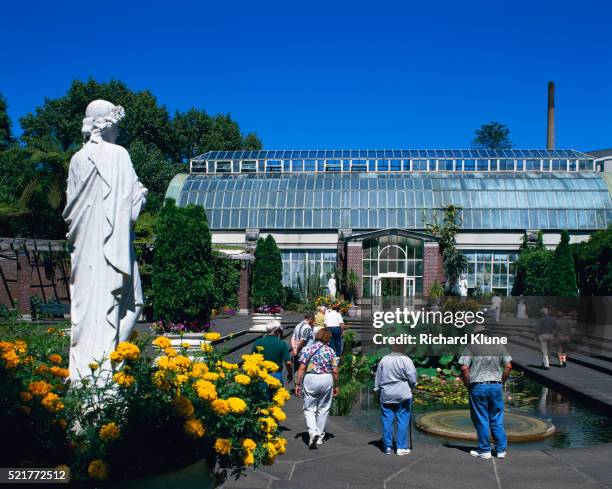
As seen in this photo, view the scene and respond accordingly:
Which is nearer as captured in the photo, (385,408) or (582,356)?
(385,408)

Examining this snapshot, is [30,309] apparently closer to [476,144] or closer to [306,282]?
[306,282]

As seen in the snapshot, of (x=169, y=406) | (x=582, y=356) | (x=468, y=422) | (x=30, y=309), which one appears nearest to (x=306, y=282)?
(x=30, y=309)

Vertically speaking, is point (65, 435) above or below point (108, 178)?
below

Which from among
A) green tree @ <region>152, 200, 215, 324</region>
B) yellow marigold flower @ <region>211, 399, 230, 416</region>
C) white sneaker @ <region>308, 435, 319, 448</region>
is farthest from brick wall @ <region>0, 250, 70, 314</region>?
yellow marigold flower @ <region>211, 399, 230, 416</region>

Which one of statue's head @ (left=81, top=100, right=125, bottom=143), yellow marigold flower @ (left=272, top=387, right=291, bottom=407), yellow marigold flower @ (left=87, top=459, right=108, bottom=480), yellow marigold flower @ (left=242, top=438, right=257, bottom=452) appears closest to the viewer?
yellow marigold flower @ (left=87, top=459, right=108, bottom=480)

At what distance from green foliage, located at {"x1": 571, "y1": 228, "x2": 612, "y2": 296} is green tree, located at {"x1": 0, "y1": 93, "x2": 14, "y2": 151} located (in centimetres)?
3660

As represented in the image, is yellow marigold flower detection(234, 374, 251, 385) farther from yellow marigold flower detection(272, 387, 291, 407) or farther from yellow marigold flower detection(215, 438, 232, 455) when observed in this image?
yellow marigold flower detection(215, 438, 232, 455)

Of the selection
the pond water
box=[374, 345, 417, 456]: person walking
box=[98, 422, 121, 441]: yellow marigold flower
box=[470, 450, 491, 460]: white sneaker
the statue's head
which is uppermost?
the statue's head

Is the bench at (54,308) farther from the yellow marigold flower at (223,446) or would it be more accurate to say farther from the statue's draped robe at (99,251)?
the yellow marigold flower at (223,446)

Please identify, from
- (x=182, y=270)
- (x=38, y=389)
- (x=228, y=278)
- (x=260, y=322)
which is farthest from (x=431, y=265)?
(x=38, y=389)

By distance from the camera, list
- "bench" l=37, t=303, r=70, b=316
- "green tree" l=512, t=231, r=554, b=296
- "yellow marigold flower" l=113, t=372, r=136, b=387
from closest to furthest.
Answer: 1. "yellow marigold flower" l=113, t=372, r=136, b=387
2. "bench" l=37, t=303, r=70, b=316
3. "green tree" l=512, t=231, r=554, b=296

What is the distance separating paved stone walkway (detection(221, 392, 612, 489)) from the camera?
661cm

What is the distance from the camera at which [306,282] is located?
4012 cm

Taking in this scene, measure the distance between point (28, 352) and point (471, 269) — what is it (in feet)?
121
